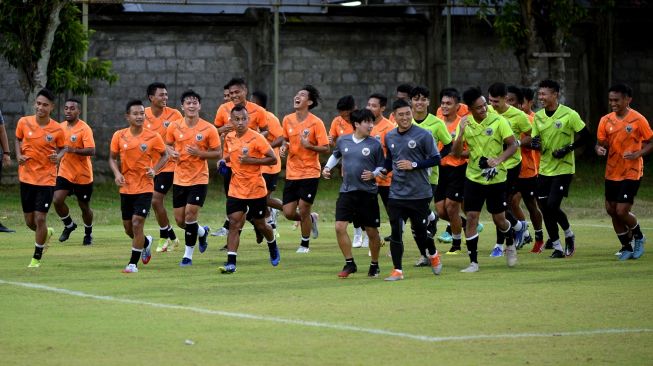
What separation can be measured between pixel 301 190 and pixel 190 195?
2.14m

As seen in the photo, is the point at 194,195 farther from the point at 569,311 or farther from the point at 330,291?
the point at 569,311

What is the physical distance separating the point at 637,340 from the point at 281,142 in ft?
29.7

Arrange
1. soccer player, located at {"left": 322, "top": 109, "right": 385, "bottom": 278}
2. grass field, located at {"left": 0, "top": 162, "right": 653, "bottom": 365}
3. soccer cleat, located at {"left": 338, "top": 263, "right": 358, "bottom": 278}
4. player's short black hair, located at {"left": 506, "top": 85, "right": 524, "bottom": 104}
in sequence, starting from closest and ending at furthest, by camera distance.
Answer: grass field, located at {"left": 0, "top": 162, "right": 653, "bottom": 365} < soccer player, located at {"left": 322, "top": 109, "right": 385, "bottom": 278} < soccer cleat, located at {"left": 338, "top": 263, "right": 358, "bottom": 278} < player's short black hair, located at {"left": 506, "top": 85, "right": 524, "bottom": 104}

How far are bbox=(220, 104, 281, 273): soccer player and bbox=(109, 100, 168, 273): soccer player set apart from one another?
3.11 ft

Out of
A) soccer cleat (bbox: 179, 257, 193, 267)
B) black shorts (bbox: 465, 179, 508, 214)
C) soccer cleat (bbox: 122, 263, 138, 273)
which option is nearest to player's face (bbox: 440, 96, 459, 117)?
black shorts (bbox: 465, 179, 508, 214)

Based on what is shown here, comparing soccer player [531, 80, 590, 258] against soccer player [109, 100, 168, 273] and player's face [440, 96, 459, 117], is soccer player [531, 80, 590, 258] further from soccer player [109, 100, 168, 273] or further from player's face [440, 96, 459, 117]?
soccer player [109, 100, 168, 273]

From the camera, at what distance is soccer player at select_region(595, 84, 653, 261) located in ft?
57.9

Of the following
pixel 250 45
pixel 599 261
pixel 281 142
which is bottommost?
pixel 599 261

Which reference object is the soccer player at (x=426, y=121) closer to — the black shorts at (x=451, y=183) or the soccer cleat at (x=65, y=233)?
the black shorts at (x=451, y=183)

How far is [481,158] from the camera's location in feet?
52.9

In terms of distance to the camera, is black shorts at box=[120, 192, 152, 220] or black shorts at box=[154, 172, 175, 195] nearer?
black shorts at box=[120, 192, 152, 220]

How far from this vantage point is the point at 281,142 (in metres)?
19.3

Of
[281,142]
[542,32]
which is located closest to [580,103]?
[542,32]

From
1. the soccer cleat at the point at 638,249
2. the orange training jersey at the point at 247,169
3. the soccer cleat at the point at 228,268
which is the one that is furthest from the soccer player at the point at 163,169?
the soccer cleat at the point at 638,249
